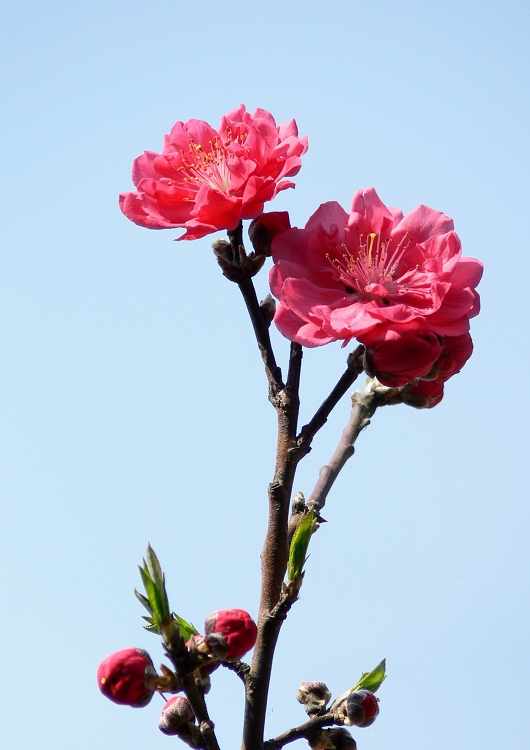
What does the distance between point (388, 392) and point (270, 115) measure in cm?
77

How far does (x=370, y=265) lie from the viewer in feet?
6.78

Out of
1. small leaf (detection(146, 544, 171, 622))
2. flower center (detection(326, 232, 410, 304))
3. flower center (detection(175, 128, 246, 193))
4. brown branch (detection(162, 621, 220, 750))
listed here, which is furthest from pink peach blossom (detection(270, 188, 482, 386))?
brown branch (detection(162, 621, 220, 750))

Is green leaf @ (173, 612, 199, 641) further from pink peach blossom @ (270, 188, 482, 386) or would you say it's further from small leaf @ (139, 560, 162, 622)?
pink peach blossom @ (270, 188, 482, 386)

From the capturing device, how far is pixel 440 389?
2.09m

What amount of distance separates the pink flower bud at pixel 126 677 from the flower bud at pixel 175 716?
0.06m

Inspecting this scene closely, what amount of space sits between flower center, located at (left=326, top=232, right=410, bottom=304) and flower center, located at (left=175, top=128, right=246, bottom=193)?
33 centimetres

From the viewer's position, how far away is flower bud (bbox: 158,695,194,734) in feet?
6.00

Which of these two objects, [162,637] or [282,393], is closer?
[162,637]

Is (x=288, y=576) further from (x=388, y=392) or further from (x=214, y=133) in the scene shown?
(x=214, y=133)

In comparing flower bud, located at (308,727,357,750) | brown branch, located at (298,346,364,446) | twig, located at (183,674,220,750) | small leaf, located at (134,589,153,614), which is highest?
brown branch, located at (298,346,364,446)

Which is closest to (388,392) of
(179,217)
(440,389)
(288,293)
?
(440,389)

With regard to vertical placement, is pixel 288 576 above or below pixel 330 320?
below

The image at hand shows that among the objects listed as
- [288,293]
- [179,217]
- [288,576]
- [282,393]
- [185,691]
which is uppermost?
[179,217]

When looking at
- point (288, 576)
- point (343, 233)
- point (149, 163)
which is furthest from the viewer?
point (149, 163)
